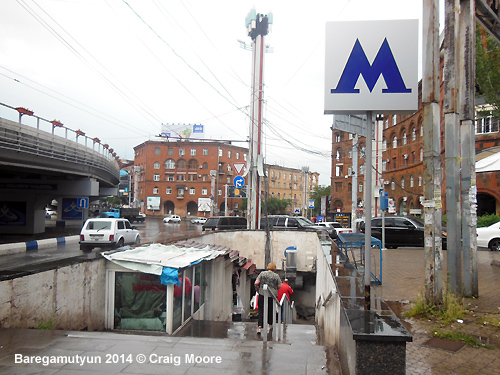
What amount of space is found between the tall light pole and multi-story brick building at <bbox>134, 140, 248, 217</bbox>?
4839 centimetres

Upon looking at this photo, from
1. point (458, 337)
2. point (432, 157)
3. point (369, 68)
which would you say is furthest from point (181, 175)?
point (369, 68)

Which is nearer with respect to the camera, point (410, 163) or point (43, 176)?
point (43, 176)

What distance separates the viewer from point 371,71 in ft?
14.5

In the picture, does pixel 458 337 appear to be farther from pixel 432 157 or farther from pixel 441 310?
pixel 432 157

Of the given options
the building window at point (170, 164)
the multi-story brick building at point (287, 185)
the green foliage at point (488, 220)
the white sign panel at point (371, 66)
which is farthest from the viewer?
the multi-story brick building at point (287, 185)

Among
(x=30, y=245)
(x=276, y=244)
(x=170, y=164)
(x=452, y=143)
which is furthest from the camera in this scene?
(x=170, y=164)

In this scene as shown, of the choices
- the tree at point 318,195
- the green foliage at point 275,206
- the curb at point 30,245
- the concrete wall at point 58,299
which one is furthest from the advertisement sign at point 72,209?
the tree at point 318,195

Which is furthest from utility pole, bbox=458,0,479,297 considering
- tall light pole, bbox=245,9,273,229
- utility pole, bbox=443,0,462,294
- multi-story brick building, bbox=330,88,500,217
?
multi-story brick building, bbox=330,88,500,217

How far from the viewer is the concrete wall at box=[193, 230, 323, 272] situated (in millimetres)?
21484

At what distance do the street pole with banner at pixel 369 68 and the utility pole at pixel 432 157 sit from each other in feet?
8.65

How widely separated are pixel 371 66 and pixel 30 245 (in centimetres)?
2134

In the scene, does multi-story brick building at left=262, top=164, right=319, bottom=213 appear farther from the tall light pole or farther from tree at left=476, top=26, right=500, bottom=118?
tree at left=476, top=26, right=500, bottom=118

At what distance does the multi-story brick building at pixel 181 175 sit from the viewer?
252 feet

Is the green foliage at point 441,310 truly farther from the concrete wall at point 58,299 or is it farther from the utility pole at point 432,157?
the concrete wall at point 58,299
